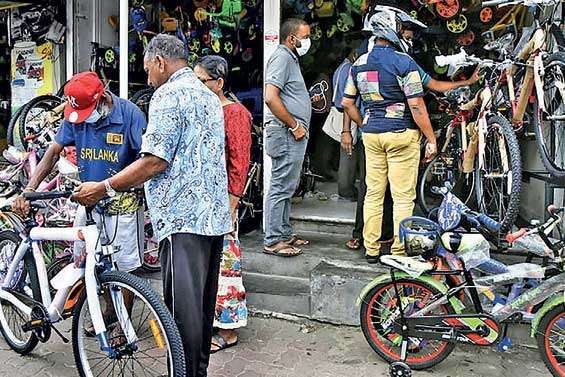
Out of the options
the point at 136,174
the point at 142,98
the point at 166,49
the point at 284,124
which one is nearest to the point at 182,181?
the point at 136,174

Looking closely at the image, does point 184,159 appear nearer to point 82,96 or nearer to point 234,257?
point 82,96

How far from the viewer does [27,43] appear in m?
6.84

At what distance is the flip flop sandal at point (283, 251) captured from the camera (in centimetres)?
492

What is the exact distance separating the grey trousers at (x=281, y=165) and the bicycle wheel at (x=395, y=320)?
50.6 inches

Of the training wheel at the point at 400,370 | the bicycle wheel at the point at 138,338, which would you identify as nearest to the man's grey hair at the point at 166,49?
the bicycle wheel at the point at 138,338

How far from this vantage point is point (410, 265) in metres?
3.63

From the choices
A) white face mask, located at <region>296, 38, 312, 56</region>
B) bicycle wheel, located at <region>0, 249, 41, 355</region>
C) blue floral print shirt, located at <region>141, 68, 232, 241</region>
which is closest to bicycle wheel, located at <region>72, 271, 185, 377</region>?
blue floral print shirt, located at <region>141, 68, 232, 241</region>

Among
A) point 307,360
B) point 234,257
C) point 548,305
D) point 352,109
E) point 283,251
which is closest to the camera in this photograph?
point 548,305

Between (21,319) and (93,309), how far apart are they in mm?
1210

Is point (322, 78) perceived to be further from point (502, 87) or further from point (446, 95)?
point (502, 87)

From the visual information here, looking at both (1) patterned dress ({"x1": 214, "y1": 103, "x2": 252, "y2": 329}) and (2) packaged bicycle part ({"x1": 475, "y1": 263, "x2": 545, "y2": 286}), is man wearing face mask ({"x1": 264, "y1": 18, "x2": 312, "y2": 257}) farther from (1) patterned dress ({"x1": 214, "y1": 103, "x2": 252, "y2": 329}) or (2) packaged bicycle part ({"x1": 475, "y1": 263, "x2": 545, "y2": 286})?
(2) packaged bicycle part ({"x1": 475, "y1": 263, "x2": 545, "y2": 286})

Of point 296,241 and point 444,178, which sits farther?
point 444,178

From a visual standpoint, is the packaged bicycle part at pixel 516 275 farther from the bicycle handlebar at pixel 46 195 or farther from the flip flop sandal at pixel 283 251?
the bicycle handlebar at pixel 46 195

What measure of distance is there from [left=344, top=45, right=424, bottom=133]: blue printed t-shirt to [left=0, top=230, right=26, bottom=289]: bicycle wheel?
258cm
